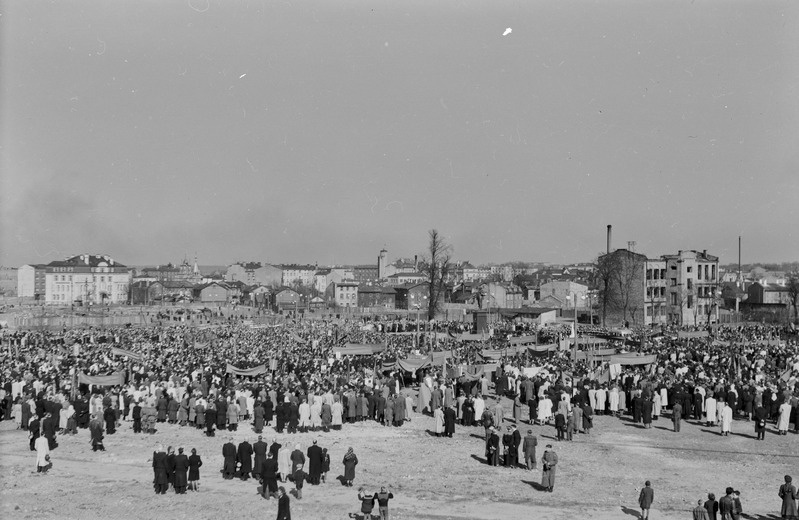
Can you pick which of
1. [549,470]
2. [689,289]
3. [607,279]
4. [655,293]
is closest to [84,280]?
[607,279]

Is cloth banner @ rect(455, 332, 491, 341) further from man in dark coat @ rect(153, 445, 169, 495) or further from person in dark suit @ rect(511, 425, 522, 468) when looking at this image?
man in dark coat @ rect(153, 445, 169, 495)

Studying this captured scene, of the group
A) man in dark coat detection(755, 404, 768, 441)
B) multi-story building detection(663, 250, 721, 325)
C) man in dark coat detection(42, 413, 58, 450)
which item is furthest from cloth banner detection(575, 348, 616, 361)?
multi-story building detection(663, 250, 721, 325)

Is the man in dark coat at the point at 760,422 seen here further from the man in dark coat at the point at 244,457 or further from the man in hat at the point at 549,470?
the man in dark coat at the point at 244,457

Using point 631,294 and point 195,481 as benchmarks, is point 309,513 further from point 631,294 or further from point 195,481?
point 631,294

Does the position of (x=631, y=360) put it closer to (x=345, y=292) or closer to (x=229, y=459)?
(x=229, y=459)

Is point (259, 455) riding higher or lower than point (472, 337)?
lower

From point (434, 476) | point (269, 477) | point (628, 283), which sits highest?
point (628, 283)

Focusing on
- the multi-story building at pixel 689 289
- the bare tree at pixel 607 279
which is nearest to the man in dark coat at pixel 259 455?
the bare tree at pixel 607 279
